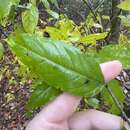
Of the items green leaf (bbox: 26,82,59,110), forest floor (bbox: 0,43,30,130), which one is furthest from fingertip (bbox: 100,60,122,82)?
forest floor (bbox: 0,43,30,130)

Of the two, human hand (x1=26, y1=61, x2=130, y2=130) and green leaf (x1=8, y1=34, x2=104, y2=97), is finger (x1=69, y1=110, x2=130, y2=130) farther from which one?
green leaf (x1=8, y1=34, x2=104, y2=97)

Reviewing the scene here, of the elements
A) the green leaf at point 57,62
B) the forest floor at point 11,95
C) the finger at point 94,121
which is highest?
the green leaf at point 57,62

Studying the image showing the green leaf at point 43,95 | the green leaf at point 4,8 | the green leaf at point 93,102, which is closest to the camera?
the green leaf at point 43,95

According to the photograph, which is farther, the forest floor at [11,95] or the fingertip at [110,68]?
the forest floor at [11,95]

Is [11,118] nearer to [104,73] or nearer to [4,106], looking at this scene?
[4,106]

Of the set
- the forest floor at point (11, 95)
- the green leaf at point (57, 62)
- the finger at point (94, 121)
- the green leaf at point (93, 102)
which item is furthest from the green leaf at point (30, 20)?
the forest floor at point (11, 95)

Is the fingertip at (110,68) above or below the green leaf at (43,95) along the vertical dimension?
above

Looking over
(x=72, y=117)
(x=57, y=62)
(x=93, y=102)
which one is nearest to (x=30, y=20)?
(x=93, y=102)

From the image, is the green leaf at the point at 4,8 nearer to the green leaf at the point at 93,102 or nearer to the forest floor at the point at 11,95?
the green leaf at the point at 93,102

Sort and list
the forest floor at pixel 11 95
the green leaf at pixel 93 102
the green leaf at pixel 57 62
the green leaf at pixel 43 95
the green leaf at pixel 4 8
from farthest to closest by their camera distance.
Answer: the forest floor at pixel 11 95 → the green leaf at pixel 93 102 → the green leaf at pixel 4 8 → the green leaf at pixel 43 95 → the green leaf at pixel 57 62
